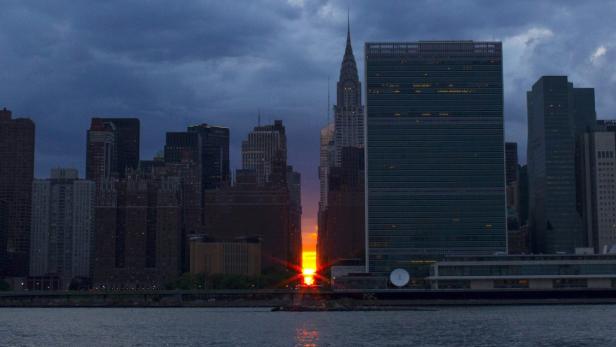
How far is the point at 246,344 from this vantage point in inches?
5290

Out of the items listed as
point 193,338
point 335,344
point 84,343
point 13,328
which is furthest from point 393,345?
point 13,328

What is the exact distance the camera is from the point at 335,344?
134500 millimetres

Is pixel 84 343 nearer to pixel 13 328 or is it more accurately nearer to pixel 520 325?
pixel 13 328

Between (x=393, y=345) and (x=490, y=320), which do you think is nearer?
(x=393, y=345)

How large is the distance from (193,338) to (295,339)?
1548 centimetres

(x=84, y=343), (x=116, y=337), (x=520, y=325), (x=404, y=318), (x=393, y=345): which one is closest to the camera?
(x=393, y=345)

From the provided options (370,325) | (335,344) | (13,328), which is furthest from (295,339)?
(13,328)

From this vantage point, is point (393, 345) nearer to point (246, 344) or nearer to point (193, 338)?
point (246, 344)

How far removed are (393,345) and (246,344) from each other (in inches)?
763

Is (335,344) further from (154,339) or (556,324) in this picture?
(556,324)

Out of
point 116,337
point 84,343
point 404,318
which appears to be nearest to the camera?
point 84,343

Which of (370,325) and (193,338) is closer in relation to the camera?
(193,338)

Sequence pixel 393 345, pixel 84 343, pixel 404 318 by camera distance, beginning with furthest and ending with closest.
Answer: pixel 404 318 < pixel 84 343 < pixel 393 345

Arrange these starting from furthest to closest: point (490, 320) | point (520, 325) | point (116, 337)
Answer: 1. point (490, 320)
2. point (520, 325)
3. point (116, 337)
